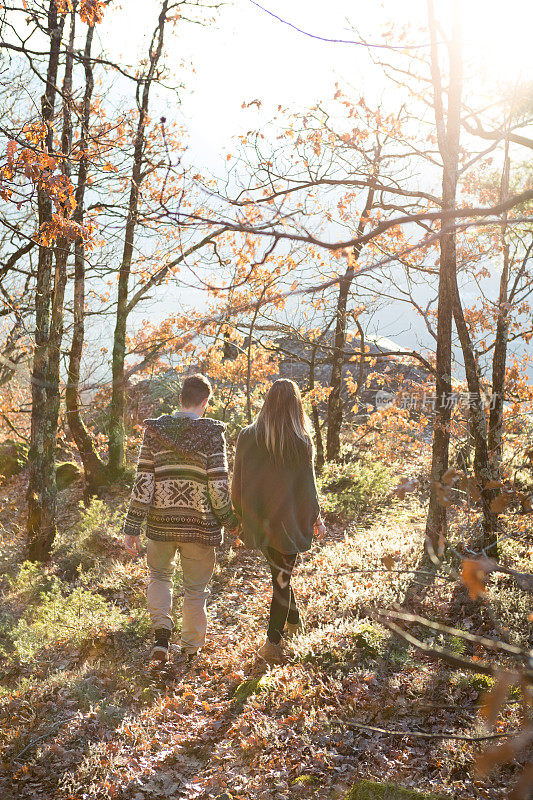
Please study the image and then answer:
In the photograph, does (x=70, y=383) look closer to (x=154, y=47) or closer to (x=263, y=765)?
(x=154, y=47)

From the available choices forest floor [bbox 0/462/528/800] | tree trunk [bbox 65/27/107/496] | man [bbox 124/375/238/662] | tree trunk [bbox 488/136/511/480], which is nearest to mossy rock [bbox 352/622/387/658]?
forest floor [bbox 0/462/528/800]

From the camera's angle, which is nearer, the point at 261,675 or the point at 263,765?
the point at 263,765

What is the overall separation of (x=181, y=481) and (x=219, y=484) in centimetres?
31

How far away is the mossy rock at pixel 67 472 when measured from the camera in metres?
15.9

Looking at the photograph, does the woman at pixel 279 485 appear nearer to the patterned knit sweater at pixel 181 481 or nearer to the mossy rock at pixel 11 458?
the patterned knit sweater at pixel 181 481

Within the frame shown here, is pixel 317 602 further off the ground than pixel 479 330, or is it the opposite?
pixel 479 330

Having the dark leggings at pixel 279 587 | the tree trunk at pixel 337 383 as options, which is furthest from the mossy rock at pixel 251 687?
the tree trunk at pixel 337 383

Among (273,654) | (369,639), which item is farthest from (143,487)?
(369,639)

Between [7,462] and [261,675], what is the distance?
15.5 meters

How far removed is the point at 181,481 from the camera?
480 cm

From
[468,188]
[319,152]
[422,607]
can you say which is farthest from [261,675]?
[468,188]

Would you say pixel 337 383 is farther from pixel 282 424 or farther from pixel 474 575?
pixel 474 575

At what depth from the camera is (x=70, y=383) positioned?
12.9 meters

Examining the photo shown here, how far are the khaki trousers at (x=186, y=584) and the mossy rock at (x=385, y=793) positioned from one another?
7.87ft
